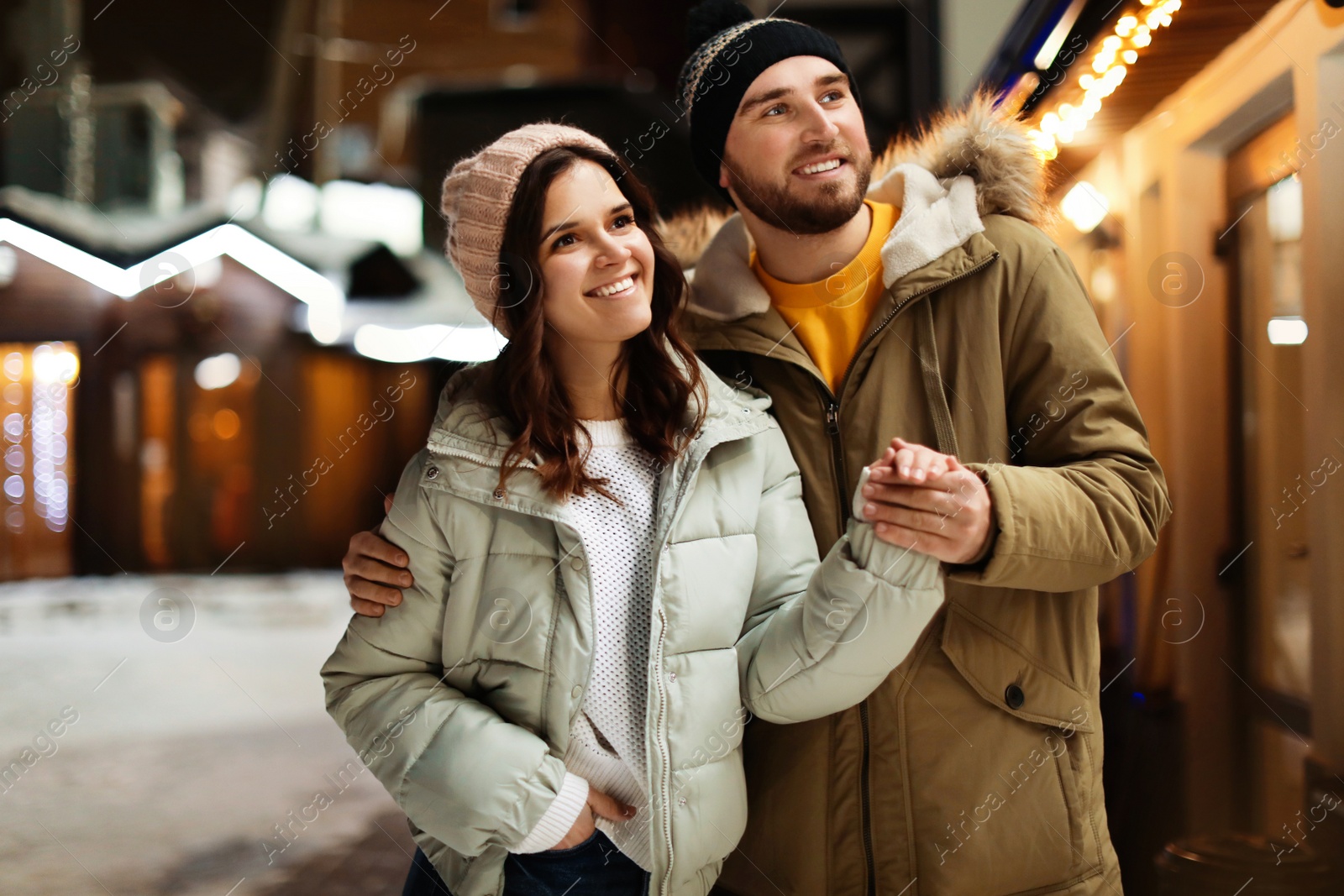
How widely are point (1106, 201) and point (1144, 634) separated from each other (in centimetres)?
141

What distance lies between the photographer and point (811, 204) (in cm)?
140

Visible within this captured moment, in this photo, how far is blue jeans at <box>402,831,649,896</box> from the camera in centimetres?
120

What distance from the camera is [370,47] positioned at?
612 cm

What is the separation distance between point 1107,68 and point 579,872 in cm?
227

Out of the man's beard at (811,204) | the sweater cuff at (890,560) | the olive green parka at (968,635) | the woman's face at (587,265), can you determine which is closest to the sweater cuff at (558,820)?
the olive green parka at (968,635)

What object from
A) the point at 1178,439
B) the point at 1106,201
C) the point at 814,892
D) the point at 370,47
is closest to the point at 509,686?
the point at 814,892

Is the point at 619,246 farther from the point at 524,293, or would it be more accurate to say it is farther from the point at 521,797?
the point at 521,797

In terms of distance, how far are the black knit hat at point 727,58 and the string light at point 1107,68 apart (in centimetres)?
59

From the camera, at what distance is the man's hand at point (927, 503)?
1.05 metres

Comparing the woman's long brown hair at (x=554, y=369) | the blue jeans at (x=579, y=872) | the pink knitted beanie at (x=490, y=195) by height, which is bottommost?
the blue jeans at (x=579, y=872)
